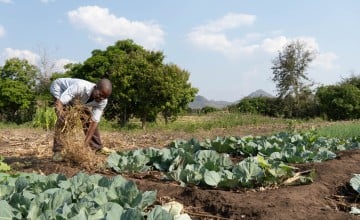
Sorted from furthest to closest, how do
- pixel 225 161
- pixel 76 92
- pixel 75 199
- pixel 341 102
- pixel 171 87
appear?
pixel 341 102 → pixel 171 87 → pixel 76 92 → pixel 225 161 → pixel 75 199

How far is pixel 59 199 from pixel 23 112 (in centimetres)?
2580

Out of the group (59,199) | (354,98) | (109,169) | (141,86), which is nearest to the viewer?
(59,199)

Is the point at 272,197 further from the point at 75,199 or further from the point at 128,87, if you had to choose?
the point at 128,87

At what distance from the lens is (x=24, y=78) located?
28.4 metres

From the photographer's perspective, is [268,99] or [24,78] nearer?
[24,78]

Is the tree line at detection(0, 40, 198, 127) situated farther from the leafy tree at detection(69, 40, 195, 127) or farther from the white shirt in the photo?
the white shirt

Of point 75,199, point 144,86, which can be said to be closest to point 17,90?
point 144,86

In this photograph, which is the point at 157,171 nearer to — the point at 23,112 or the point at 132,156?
the point at 132,156

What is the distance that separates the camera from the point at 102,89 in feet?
21.0

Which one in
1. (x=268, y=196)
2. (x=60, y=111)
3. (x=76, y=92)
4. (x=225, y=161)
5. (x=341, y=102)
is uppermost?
(x=341, y=102)

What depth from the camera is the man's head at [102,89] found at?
639cm

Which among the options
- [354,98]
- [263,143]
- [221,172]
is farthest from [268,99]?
[221,172]

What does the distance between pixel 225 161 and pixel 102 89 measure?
2.05 metres

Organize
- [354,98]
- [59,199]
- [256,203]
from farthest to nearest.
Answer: [354,98] < [256,203] < [59,199]
